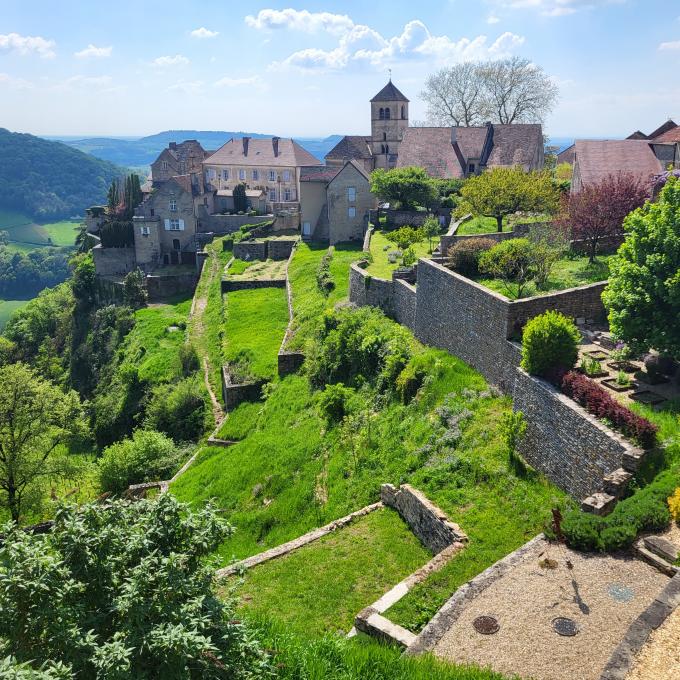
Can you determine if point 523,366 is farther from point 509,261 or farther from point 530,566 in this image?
point 509,261

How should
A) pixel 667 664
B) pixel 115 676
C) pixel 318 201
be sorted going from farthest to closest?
pixel 318 201 < pixel 667 664 < pixel 115 676

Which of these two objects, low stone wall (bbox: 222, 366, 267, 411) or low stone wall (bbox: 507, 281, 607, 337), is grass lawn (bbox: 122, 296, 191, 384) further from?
low stone wall (bbox: 507, 281, 607, 337)

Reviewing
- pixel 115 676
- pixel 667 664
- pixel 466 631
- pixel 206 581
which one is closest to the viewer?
pixel 115 676

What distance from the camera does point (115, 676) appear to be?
7.27 meters

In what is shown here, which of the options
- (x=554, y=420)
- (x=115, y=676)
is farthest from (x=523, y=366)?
(x=115, y=676)

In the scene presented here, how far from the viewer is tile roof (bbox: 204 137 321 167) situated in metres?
72.3

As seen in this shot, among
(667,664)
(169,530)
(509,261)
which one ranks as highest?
(509,261)

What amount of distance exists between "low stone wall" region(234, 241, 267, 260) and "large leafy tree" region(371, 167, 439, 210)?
11771 millimetres

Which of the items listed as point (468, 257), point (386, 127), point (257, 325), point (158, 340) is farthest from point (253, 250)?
point (468, 257)

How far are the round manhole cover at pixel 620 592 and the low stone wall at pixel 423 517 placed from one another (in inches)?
128

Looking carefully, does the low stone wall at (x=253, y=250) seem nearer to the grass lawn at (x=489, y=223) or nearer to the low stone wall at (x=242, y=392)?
the grass lawn at (x=489, y=223)

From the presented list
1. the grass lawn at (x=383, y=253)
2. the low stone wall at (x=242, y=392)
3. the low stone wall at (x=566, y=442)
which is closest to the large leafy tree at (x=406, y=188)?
the grass lawn at (x=383, y=253)

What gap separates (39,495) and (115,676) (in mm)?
21423

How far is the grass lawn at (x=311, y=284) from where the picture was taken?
3142 cm
